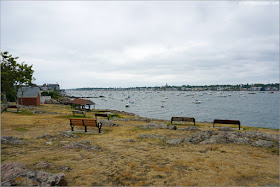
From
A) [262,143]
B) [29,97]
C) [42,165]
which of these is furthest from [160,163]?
[29,97]

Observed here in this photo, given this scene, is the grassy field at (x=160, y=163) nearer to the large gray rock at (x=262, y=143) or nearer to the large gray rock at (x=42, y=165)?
the large gray rock at (x=42, y=165)

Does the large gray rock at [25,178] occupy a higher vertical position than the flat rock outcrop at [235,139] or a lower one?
higher

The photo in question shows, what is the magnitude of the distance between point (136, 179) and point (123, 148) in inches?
161

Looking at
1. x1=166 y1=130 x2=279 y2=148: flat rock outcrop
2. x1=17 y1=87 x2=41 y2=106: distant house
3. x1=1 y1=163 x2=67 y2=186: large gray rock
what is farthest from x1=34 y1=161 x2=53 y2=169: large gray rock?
x1=17 y1=87 x2=41 y2=106: distant house

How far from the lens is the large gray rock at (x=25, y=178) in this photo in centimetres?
469

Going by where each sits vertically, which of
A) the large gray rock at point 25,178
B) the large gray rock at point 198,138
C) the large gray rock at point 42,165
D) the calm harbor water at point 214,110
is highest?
the large gray rock at point 25,178

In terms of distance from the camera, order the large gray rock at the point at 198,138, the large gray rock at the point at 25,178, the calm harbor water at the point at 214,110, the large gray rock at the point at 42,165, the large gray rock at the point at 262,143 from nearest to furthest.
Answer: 1. the large gray rock at the point at 25,178
2. the large gray rock at the point at 42,165
3. the large gray rock at the point at 262,143
4. the large gray rock at the point at 198,138
5. the calm harbor water at the point at 214,110

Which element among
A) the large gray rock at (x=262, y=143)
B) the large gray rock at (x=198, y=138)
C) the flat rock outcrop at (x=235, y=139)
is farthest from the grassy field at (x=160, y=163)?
the large gray rock at (x=198, y=138)

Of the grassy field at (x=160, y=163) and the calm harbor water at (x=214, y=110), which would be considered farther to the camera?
the calm harbor water at (x=214, y=110)

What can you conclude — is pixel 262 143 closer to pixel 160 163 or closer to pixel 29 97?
pixel 160 163

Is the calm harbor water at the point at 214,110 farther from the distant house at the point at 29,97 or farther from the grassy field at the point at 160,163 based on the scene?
the grassy field at the point at 160,163

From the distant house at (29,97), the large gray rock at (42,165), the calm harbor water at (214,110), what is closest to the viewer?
the large gray rock at (42,165)

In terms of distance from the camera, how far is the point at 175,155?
8.47 meters

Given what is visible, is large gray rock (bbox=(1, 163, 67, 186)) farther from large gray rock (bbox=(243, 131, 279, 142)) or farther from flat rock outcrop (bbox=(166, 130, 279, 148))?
large gray rock (bbox=(243, 131, 279, 142))
